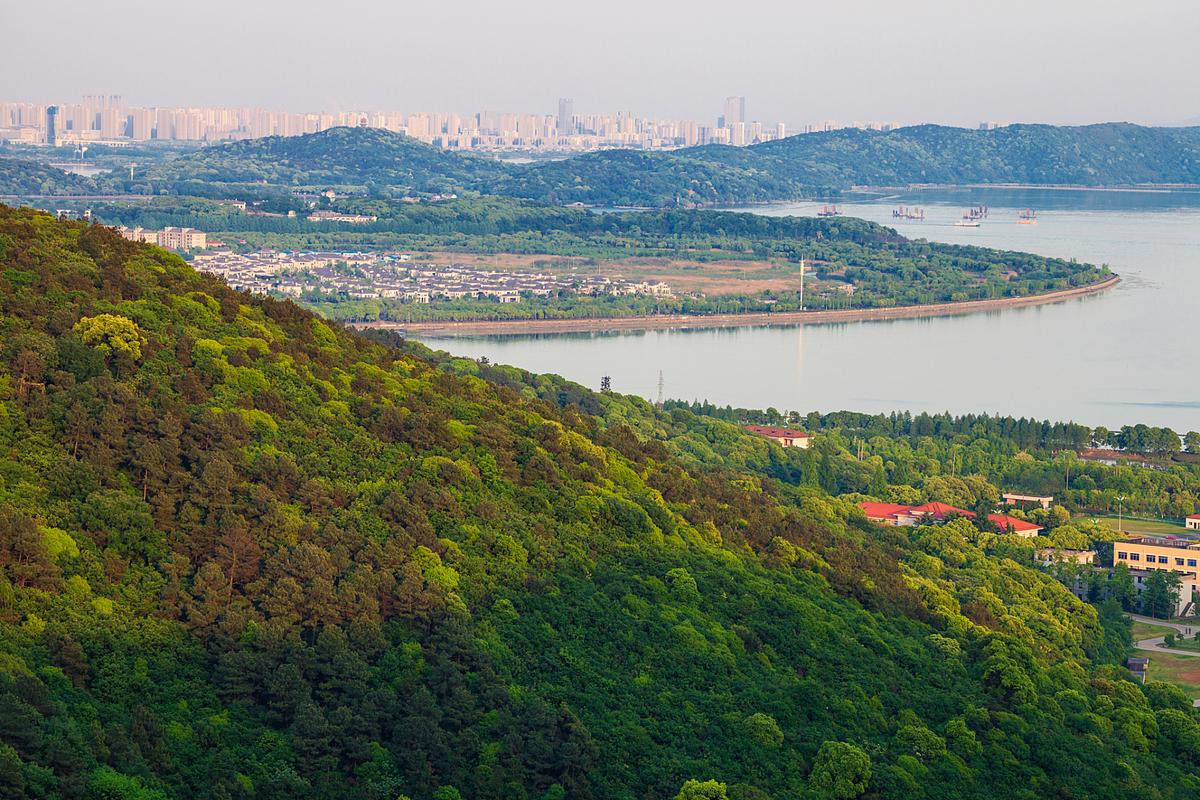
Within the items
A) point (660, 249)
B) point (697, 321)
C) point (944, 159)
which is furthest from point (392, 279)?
point (944, 159)

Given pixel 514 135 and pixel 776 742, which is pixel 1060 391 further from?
pixel 514 135

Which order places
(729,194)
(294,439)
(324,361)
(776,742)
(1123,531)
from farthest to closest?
(729,194)
(1123,531)
(324,361)
(294,439)
(776,742)

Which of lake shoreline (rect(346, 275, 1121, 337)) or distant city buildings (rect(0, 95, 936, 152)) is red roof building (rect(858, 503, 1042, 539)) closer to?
lake shoreline (rect(346, 275, 1121, 337))

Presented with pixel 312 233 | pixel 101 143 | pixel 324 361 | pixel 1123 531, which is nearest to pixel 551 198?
pixel 312 233

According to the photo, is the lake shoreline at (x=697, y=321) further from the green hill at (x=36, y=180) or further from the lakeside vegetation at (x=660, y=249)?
the green hill at (x=36, y=180)

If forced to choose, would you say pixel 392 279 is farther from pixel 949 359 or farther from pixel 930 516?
pixel 930 516
